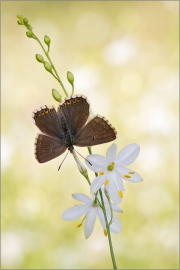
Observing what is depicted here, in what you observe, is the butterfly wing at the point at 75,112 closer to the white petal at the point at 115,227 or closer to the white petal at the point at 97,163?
the white petal at the point at 97,163

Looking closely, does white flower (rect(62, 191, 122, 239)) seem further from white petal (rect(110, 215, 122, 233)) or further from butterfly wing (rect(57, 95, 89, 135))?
butterfly wing (rect(57, 95, 89, 135))

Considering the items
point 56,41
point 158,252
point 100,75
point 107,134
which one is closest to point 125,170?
point 107,134

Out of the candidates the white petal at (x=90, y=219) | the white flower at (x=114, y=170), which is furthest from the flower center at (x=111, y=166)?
the white petal at (x=90, y=219)

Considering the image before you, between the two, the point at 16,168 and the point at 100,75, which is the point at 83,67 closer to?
the point at 100,75

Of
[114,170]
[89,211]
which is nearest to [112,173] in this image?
[114,170]

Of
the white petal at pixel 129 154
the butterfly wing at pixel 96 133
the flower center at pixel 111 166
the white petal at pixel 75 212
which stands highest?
the butterfly wing at pixel 96 133
